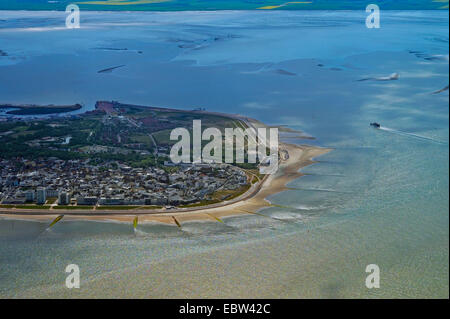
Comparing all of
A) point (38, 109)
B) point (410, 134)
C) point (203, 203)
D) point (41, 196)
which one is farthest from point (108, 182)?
point (410, 134)

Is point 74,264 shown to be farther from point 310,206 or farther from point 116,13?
point 116,13

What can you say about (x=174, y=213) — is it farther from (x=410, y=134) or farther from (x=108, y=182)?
(x=410, y=134)

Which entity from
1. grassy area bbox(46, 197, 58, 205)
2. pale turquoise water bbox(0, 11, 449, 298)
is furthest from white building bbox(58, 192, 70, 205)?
pale turquoise water bbox(0, 11, 449, 298)

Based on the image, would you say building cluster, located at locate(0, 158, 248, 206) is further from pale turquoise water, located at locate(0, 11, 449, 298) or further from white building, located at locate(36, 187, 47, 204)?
pale turquoise water, located at locate(0, 11, 449, 298)

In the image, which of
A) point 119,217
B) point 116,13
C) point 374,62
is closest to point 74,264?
point 119,217

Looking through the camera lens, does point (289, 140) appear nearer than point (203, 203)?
No

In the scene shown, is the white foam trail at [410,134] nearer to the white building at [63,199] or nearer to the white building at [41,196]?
the white building at [63,199]
